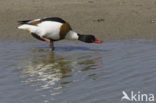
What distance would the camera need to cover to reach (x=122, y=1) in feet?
46.1

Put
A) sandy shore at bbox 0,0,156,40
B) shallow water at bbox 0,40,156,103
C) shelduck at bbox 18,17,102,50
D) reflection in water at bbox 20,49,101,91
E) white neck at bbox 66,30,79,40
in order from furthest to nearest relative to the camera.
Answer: sandy shore at bbox 0,0,156,40 → white neck at bbox 66,30,79,40 → shelduck at bbox 18,17,102,50 → reflection in water at bbox 20,49,101,91 → shallow water at bbox 0,40,156,103

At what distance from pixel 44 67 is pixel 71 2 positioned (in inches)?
243

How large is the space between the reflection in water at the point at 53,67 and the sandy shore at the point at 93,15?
77.2 inches

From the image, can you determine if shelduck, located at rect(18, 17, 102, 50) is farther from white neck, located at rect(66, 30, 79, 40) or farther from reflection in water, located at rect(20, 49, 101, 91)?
reflection in water, located at rect(20, 49, 101, 91)

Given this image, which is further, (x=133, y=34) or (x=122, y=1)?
(x=122, y=1)

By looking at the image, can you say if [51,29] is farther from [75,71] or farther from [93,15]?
[93,15]

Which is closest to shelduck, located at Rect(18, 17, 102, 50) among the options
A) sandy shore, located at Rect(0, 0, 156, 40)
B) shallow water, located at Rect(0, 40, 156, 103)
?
shallow water, located at Rect(0, 40, 156, 103)

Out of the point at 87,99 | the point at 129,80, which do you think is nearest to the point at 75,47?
the point at 129,80

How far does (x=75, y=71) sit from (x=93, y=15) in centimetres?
521

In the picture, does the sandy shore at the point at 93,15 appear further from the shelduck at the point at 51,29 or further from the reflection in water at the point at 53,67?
the reflection in water at the point at 53,67

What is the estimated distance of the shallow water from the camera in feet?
20.6

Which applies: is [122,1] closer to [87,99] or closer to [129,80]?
[129,80]

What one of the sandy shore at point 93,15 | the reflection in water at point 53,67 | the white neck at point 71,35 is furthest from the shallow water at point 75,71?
the sandy shore at point 93,15

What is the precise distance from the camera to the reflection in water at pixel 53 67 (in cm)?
703
